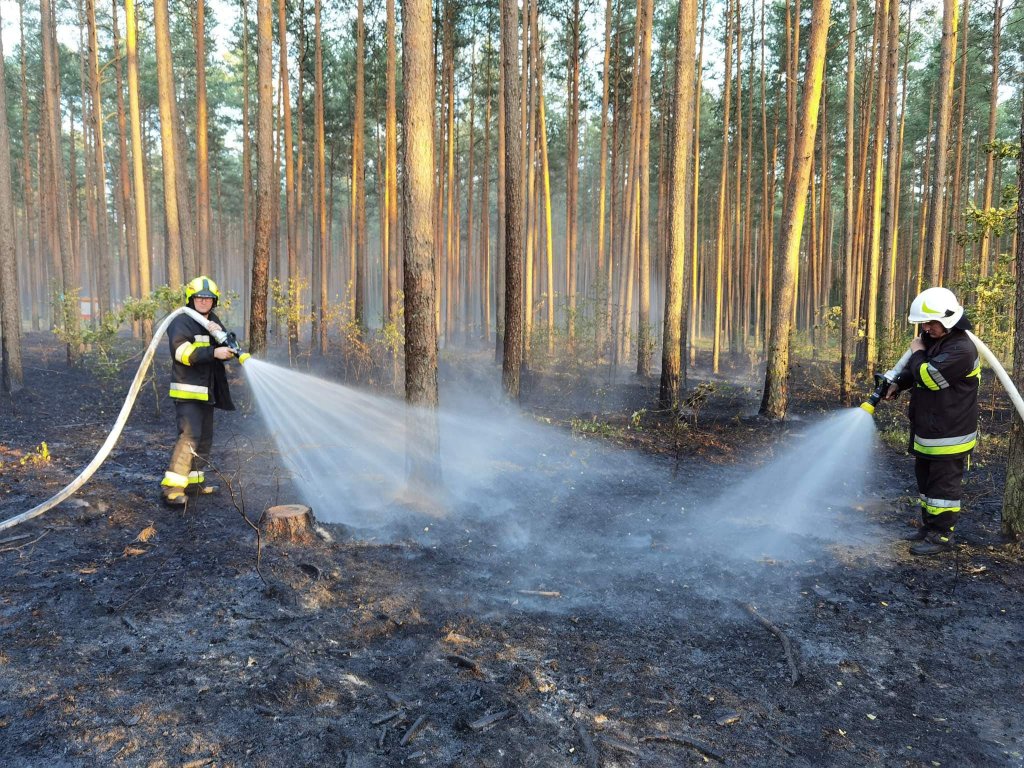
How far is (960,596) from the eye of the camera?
4543 millimetres

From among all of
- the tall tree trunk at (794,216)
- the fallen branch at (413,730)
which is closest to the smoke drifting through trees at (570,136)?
the tall tree trunk at (794,216)

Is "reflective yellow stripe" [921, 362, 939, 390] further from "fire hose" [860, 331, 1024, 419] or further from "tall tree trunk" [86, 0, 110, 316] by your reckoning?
"tall tree trunk" [86, 0, 110, 316]

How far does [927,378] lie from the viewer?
5172mm

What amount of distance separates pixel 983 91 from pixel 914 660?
2848 cm

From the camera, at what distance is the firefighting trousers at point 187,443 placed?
584 cm

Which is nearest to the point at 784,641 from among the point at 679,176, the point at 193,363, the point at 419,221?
the point at 419,221

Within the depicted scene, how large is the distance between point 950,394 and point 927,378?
245 mm

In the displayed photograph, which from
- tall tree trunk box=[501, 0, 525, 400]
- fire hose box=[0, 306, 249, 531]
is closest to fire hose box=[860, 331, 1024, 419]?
tall tree trunk box=[501, 0, 525, 400]

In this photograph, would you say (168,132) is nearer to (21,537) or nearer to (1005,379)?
(21,537)

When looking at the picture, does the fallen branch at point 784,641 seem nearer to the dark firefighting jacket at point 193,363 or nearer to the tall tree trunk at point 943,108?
the dark firefighting jacket at point 193,363

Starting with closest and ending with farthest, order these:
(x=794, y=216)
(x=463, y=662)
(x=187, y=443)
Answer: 1. (x=463, y=662)
2. (x=187, y=443)
3. (x=794, y=216)

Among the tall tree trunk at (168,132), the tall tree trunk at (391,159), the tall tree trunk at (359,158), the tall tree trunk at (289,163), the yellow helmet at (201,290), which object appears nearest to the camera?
the yellow helmet at (201,290)

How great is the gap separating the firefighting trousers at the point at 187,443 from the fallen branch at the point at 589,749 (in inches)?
182

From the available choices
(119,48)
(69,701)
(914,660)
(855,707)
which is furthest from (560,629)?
(119,48)
